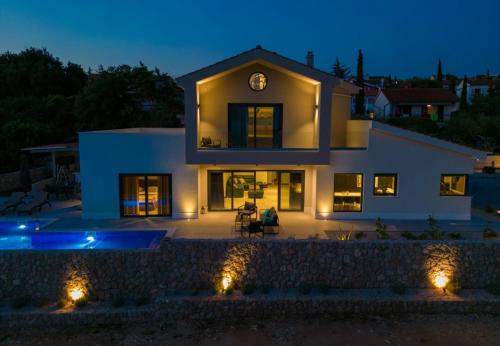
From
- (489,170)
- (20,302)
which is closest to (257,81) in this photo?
(20,302)

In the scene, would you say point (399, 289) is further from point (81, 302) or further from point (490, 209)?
point (490, 209)

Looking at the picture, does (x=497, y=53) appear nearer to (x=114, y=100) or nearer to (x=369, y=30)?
(x=369, y=30)

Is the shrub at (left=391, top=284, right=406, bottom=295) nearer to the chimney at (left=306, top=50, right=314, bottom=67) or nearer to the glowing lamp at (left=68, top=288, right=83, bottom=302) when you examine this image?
the glowing lamp at (left=68, top=288, right=83, bottom=302)

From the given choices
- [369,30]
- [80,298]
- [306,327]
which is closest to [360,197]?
[306,327]

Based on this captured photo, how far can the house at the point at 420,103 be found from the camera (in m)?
55.9

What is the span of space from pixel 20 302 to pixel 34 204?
27.4 ft

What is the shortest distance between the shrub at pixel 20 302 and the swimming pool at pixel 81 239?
88.8 inches

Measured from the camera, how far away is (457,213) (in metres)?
17.6

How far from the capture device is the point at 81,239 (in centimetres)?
1417

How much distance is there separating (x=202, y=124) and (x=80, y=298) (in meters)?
10.1

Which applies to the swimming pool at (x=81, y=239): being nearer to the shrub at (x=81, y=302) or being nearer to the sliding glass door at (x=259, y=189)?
the shrub at (x=81, y=302)

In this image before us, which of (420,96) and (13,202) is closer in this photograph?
(13,202)

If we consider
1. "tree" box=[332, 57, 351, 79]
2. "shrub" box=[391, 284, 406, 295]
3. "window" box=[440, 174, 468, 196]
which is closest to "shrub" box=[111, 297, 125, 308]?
"shrub" box=[391, 284, 406, 295]

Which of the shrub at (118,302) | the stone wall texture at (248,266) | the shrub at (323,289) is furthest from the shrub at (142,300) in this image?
the shrub at (323,289)
